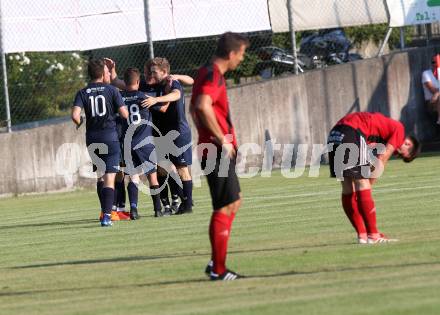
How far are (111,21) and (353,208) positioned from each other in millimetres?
12476

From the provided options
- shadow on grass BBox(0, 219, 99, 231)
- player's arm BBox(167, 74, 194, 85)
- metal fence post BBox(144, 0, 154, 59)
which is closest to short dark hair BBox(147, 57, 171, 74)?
player's arm BBox(167, 74, 194, 85)

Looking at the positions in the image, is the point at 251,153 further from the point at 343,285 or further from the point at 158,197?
the point at 343,285

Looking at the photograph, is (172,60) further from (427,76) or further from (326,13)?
(427,76)

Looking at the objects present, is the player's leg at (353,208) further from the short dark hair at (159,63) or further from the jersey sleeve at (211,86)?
the short dark hair at (159,63)

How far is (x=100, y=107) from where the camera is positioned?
16703 millimetres

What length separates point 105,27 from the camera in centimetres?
2417

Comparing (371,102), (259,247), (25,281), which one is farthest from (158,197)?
(371,102)

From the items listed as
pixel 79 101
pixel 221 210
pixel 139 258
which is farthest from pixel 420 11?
pixel 221 210

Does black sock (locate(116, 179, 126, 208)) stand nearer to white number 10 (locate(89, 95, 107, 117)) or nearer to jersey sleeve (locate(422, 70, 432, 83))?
white number 10 (locate(89, 95, 107, 117))

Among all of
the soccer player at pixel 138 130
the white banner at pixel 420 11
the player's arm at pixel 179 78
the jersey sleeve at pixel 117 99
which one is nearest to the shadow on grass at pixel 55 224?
the soccer player at pixel 138 130

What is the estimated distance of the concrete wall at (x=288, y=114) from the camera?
76.9 ft

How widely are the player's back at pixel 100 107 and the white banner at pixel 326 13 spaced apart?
9.84m

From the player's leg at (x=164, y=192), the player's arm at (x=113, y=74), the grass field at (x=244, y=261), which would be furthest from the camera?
the player's arm at (x=113, y=74)

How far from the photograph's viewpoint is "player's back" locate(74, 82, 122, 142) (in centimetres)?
1664
